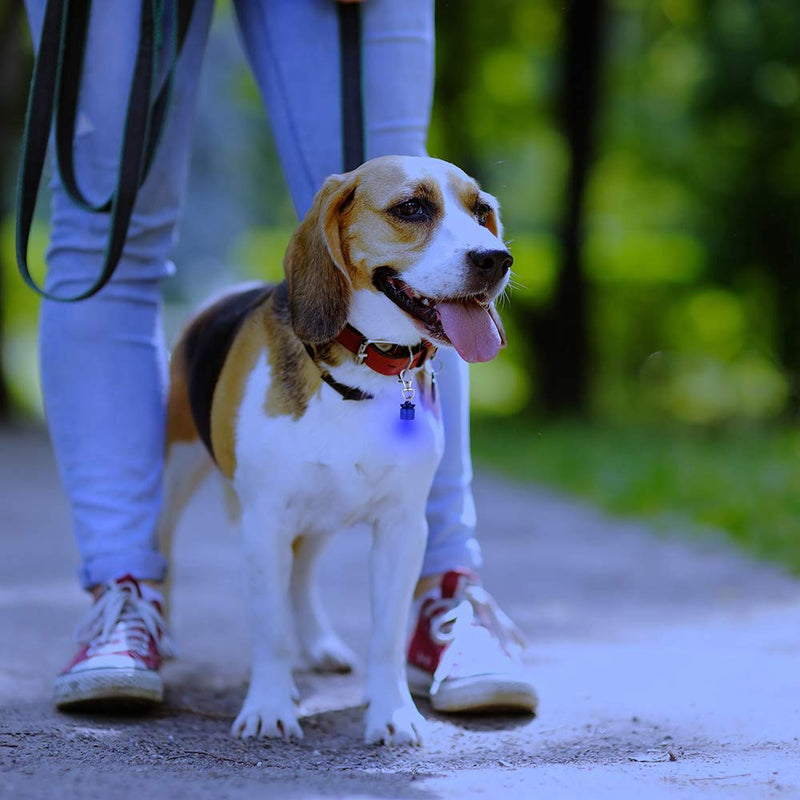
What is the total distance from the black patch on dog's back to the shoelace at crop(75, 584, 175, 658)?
409 mm

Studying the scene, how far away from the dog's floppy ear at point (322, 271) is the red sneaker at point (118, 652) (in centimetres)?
80

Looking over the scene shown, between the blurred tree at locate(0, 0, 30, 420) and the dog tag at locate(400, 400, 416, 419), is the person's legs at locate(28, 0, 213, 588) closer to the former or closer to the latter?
the dog tag at locate(400, 400, 416, 419)

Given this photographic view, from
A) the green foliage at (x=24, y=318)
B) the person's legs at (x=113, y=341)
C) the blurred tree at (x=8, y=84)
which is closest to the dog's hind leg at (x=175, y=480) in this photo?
the person's legs at (x=113, y=341)

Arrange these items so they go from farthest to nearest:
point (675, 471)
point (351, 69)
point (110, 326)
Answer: point (675, 471) → point (110, 326) → point (351, 69)

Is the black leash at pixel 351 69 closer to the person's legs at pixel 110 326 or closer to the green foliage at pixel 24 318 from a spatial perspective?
the person's legs at pixel 110 326

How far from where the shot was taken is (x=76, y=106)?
10.2ft

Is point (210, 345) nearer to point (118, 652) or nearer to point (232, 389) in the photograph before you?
point (232, 389)

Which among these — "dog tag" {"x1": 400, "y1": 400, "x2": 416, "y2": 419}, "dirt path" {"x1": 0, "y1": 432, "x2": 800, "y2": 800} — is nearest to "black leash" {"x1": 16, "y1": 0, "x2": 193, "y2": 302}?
"dog tag" {"x1": 400, "y1": 400, "x2": 416, "y2": 419}

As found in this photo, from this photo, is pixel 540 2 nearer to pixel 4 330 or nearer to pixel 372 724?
pixel 4 330

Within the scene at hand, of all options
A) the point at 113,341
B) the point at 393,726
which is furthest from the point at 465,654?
the point at 113,341

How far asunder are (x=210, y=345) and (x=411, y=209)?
2.46 ft

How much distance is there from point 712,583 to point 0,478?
5318mm

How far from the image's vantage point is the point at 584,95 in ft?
47.3

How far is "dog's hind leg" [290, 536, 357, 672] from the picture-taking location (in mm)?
3352
